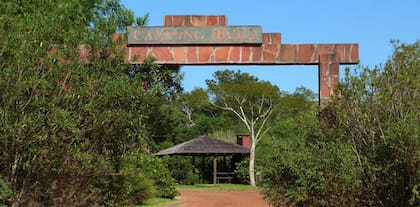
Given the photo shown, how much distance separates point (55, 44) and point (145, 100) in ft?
4.67

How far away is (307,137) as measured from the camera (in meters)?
11.9

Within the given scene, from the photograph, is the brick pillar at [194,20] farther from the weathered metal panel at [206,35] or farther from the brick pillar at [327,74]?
the brick pillar at [327,74]

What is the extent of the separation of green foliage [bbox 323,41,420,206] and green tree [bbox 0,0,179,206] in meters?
2.96

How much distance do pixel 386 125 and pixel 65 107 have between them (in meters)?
4.53

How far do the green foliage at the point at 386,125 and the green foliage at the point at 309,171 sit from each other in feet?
0.83

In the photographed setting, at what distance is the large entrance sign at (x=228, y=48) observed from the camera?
11273 mm

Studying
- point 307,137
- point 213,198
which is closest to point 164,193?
point 213,198

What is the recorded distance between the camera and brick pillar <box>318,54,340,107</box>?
11.3 m

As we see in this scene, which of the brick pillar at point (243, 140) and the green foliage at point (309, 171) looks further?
the brick pillar at point (243, 140)

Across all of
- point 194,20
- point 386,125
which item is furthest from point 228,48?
point 386,125

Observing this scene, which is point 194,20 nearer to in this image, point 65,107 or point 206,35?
point 206,35

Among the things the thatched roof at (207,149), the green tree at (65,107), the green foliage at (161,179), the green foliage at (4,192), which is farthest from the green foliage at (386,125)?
the thatched roof at (207,149)

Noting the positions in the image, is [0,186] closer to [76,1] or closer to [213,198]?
[76,1]

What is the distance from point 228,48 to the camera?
11.4 meters
